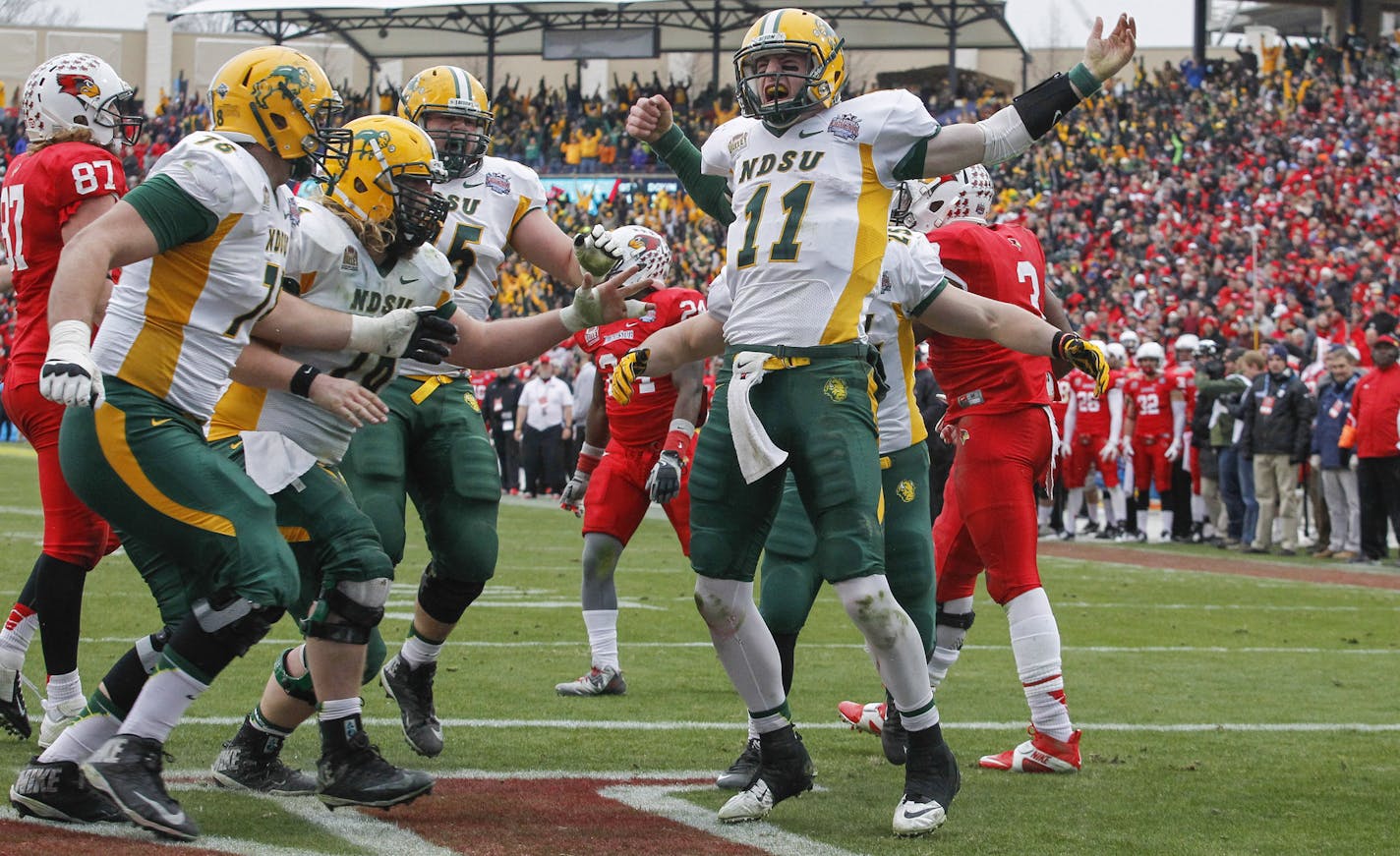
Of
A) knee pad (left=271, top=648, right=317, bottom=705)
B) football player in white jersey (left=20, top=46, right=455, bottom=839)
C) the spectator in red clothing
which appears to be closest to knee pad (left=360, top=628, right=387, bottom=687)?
knee pad (left=271, top=648, right=317, bottom=705)

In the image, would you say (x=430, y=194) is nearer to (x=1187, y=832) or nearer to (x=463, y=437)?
(x=463, y=437)

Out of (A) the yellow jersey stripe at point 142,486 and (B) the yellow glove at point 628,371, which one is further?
(B) the yellow glove at point 628,371

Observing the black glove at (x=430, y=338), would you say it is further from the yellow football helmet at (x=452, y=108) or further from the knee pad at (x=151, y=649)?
the yellow football helmet at (x=452, y=108)

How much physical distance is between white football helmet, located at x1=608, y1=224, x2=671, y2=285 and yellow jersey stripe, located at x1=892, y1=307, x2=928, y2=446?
2.69ft

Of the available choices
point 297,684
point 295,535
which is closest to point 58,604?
point 297,684

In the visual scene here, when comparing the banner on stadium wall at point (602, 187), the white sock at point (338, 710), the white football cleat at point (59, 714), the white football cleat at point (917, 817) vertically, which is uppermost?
the banner on stadium wall at point (602, 187)

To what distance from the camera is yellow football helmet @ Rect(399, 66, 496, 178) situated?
239 inches

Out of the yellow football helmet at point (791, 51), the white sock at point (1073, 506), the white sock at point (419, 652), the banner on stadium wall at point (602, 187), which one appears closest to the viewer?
the yellow football helmet at point (791, 51)

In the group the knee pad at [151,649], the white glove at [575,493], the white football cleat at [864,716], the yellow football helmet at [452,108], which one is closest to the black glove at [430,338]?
the knee pad at [151,649]

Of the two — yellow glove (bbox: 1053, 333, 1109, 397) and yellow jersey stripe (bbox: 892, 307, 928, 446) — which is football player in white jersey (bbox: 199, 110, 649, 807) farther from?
yellow glove (bbox: 1053, 333, 1109, 397)

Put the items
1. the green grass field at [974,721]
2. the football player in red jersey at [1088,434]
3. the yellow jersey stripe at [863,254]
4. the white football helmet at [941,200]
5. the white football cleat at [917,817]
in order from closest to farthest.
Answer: the white football cleat at [917,817], the green grass field at [974,721], the yellow jersey stripe at [863,254], the white football helmet at [941,200], the football player in red jersey at [1088,434]

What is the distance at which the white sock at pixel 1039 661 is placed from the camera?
18.5ft

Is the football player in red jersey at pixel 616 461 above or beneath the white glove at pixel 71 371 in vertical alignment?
beneath

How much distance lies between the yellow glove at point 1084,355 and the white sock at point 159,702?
98.9 inches
